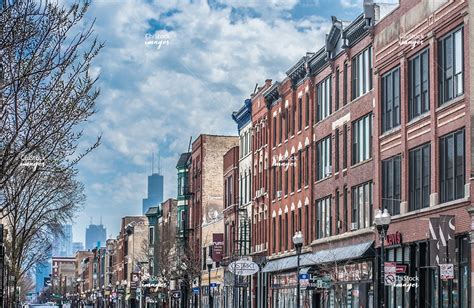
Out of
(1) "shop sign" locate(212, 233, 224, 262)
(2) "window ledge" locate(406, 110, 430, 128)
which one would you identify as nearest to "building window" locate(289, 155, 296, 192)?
(1) "shop sign" locate(212, 233, 224, 262)

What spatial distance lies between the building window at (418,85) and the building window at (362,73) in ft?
19.3

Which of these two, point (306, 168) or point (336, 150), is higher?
point (336, 150)

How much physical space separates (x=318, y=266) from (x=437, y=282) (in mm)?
16519

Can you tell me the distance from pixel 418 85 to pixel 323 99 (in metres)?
16.1

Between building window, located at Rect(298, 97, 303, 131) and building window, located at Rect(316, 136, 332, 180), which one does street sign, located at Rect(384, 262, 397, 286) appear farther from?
building window, located at Rect(298, 97, 303, 131)

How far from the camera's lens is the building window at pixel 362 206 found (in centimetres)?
4991

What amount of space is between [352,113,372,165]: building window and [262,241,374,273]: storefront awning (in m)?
4.47

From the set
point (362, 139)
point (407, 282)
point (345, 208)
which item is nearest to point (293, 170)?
point (345, 208)

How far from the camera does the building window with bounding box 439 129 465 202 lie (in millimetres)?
38250

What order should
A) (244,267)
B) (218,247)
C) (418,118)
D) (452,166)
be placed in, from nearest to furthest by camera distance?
(452,166) → (418,118) → (244,267) → (218,247)

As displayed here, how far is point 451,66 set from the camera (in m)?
39.4

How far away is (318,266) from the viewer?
56344 mm

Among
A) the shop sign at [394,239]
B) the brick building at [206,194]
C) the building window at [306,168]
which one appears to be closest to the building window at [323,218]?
the building window at [306,168]

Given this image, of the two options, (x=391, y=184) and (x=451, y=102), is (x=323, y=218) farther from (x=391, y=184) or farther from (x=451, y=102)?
(x=451, y=102)
